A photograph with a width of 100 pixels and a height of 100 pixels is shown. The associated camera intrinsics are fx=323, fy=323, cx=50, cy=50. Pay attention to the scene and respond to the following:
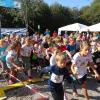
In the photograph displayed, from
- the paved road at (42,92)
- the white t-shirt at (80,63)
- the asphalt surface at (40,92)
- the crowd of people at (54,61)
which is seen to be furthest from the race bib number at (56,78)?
the paved road at (42,92)

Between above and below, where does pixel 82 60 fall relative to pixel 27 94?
above

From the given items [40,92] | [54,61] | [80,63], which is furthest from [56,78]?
[40,92]

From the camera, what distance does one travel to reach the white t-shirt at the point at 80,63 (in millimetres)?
7739

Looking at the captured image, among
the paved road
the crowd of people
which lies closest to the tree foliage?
the crowd of people

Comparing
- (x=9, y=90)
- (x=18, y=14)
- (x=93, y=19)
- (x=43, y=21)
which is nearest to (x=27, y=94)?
(x=9, y=90)

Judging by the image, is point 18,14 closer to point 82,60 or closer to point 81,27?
point 81,27

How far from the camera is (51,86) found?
6578 mm

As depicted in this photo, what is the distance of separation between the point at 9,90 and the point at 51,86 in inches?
131

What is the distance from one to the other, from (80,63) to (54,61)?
1.11 meters

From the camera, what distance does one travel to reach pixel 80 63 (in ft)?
25.7

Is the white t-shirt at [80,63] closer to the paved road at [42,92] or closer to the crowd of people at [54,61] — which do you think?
the crowd of people at [54,61]

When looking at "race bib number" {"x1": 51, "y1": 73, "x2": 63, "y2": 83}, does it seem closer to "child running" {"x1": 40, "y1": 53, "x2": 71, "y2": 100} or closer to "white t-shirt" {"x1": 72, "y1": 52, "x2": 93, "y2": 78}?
"child running" {"x1": 40, "y1": 53, "x2": 71, "y2": 100}

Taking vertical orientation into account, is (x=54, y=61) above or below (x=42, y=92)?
above

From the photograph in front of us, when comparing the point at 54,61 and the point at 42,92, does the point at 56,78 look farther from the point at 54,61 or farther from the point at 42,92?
the point at 42,92
